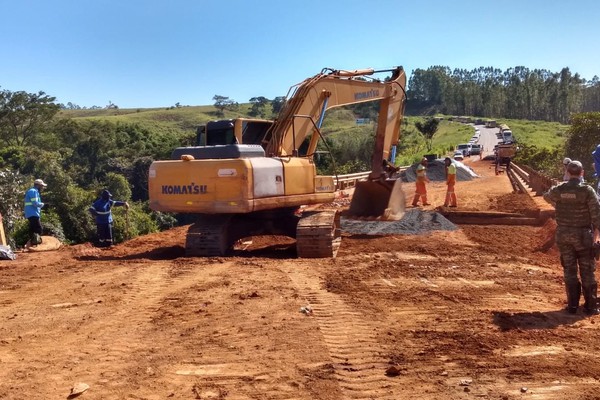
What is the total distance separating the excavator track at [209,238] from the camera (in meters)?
10.3

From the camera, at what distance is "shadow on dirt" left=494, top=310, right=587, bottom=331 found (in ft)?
18.8

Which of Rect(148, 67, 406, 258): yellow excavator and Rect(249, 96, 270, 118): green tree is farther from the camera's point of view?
Rect(249, 96, 270, 118): green tree

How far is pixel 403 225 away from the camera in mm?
12969

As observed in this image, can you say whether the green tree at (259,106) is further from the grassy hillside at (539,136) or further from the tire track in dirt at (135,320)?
the tire track in dirt at (135,320)

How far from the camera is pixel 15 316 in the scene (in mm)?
6543

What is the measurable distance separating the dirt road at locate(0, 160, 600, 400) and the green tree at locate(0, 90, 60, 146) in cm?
4168

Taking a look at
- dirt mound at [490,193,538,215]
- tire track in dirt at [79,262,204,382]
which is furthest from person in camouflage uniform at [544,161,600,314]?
dirt mound at [490,193,538,215]

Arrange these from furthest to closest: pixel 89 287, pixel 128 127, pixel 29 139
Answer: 1. pixel 128 127
2. pixel 29 139
3. pixel 89 287

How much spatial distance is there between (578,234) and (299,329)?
3.25 m

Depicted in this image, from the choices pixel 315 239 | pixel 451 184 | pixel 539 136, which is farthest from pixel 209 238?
pixel 539 136

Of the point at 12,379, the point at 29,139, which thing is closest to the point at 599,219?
the point at 12,379

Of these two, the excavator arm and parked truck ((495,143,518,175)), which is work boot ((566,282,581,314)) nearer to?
the excavator arm

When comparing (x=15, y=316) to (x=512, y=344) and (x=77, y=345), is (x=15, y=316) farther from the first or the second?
(x=512, y=344)

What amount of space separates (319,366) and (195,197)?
223 inches
